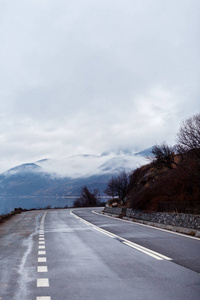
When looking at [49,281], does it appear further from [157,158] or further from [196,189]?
[157,158]

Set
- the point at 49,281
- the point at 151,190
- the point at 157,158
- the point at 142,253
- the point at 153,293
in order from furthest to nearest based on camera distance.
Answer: the point at 157,158 → the point at 151,190 → the point at 142,253 → the point at 49,281 → the point at 153,293

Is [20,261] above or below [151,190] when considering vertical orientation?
below

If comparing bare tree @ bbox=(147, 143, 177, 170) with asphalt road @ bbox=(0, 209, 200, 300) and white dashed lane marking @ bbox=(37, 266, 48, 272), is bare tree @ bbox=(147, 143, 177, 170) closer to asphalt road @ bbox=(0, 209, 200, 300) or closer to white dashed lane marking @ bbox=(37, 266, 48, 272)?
asphalt road @ bbox=(0, 209, 200, 300)

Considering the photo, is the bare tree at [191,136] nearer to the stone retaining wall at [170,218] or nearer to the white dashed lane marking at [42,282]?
the stone retaining wall at [170,218]

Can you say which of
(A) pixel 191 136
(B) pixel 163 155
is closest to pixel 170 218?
(A) pixel 191 136

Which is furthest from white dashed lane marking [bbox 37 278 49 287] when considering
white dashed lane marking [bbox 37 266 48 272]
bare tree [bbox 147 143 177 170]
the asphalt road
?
bare tree [bbox 147 143 177 170]

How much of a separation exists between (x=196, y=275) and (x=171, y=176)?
25.0 m

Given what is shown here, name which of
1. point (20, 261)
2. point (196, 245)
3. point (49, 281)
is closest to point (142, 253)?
point (196, 245)

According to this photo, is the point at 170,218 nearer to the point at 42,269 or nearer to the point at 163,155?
the point at 42,269

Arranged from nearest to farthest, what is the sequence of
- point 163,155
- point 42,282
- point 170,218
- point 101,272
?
point 42,282 < point 101,272 < point 170,218 < point 163,155

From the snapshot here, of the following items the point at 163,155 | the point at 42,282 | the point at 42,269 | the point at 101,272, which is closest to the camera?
the point at 42,282

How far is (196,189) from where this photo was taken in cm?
2622

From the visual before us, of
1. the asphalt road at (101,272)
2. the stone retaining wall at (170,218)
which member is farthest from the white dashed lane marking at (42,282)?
the stone retaining wall at (170,218)

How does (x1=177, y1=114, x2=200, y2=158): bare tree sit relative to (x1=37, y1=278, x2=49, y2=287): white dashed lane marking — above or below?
above
